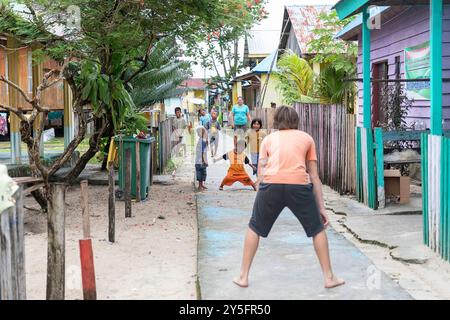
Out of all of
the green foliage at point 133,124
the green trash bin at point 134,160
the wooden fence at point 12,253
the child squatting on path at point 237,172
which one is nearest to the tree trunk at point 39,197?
the green trash bin at point 134,160

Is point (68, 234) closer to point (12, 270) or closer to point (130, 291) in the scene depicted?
point (130, 291)

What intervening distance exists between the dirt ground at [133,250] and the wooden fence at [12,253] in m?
1.49

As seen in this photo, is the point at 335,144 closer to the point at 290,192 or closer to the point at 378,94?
the point at 378,94

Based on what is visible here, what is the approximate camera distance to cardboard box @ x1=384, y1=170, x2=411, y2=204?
9.44 m

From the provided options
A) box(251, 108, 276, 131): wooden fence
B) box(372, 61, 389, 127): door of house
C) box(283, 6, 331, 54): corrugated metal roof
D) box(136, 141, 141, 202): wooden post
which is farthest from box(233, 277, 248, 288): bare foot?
box(283, 6, 331, 54): corrugated metal roof

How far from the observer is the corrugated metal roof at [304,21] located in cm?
2656

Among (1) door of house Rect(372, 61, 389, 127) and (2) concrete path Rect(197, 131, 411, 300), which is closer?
(2) concrete path Rect(197, 131, 411, 300)

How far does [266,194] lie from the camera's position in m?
5.44

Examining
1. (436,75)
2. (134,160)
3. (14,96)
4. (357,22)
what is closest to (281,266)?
(436,75)

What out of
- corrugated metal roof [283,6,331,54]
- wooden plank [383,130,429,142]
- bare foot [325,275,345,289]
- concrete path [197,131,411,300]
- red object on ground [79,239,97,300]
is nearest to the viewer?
red object on ground [79,239,97,300]

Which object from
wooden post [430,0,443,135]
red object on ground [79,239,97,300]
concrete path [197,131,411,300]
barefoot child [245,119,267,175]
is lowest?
concrete path [197,131,411,300]

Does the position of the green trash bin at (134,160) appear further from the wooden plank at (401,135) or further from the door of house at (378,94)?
the door of house at (378,94)

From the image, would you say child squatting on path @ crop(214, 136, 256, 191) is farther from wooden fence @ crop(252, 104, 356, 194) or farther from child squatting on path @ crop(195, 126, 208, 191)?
wooden fence @ crop(252, 104, 356, 194)

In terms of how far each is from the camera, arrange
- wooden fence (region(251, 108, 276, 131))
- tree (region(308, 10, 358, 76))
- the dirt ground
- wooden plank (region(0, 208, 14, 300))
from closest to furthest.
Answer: wooden plank (region(0, 208, 14, 300))
the dirt ground
tree (region(308, 10, 358, 76))
wooden fence (region(251, 108, 276, 131))
